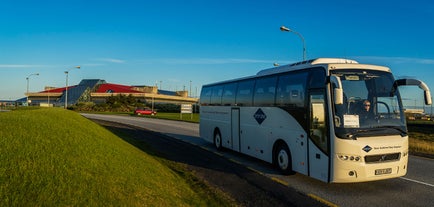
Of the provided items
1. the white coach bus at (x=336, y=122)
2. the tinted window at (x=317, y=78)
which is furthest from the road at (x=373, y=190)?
the tinted window at (x=317, y=78)

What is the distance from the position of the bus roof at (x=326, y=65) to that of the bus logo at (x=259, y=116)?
1.42 metres

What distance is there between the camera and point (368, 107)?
7848mm

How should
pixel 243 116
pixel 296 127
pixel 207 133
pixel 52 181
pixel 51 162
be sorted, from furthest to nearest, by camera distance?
pixel 207 133
pixel 243 116
pixel 296 127
pixel 51 162
pixel 52 181

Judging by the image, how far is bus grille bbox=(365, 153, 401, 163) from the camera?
737cm

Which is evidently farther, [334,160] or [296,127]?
[296,127]

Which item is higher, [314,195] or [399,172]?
[399,172]

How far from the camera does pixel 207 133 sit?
54.9 feet

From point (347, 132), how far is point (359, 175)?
40.8 inches

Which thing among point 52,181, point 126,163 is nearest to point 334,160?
point 126,163

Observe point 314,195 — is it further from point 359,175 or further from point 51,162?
point 51,162

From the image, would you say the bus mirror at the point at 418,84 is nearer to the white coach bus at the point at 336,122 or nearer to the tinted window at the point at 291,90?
the white coach bus at the point at 336,122

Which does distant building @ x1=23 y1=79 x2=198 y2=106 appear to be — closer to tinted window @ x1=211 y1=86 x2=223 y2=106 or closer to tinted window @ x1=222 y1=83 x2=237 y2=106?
tinted window @ x1=211 y1=86 x2=223 y2=106

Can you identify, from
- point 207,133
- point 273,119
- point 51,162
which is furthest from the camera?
point 207,133

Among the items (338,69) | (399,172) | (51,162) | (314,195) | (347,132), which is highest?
(338,69)
